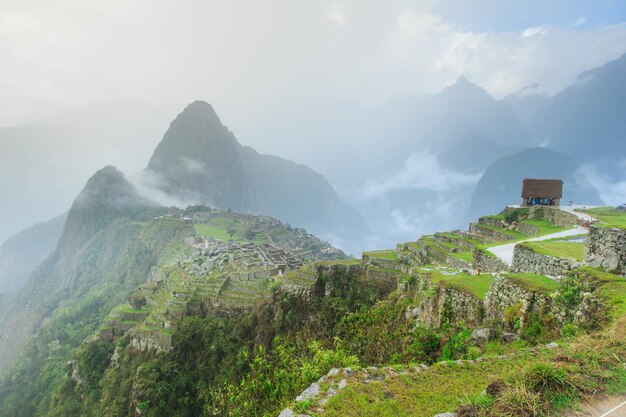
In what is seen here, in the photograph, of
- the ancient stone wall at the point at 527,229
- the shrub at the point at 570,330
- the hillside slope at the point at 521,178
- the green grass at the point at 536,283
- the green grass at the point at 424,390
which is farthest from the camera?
the hillside slope at the point at 521,178

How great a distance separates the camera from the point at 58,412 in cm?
2841

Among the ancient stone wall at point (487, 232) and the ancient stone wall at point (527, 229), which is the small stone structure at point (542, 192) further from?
the ancient stone wall at point (487, 232)

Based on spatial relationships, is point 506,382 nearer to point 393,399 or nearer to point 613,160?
point 393,399

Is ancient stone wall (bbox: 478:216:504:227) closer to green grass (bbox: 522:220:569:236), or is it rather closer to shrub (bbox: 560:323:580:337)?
green grass (bbox: 522:220:569:236)

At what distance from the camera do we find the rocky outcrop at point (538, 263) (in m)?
7.97

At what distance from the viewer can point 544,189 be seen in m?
23.5

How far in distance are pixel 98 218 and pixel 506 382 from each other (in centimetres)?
13485

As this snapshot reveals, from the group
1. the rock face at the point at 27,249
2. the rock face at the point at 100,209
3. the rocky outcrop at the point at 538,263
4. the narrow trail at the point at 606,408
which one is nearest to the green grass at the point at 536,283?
the rocky outcrop at the point at 538,263

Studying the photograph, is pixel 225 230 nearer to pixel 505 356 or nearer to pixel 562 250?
pixel 562 250

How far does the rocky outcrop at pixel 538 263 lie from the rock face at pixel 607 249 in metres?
0.63

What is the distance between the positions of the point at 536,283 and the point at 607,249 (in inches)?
65.4

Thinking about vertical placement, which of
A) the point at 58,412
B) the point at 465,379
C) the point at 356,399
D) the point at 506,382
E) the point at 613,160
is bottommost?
the point at 58,412

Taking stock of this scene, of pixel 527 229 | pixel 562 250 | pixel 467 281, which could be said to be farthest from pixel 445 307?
pixel 527 229

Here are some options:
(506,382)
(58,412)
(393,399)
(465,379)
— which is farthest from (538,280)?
(58,412)
